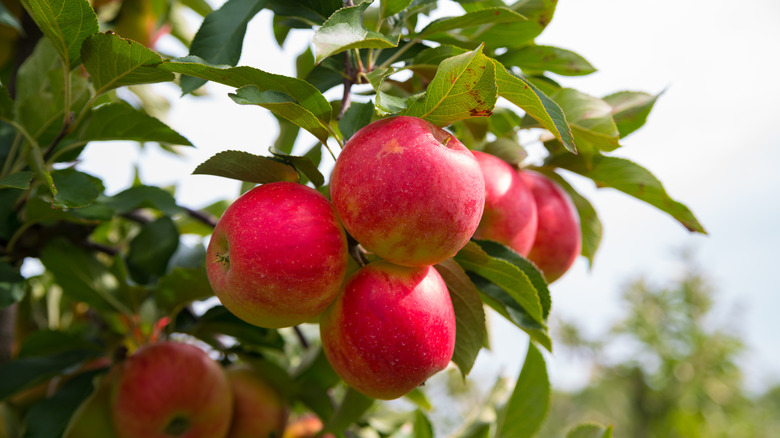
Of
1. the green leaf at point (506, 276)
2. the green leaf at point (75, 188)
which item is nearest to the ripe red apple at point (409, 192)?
the green leaf at point (506, 276)

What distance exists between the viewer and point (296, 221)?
24.2 inches

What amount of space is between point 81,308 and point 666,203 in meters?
1.62

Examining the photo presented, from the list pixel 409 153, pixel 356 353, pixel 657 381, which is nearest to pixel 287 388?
pixel 356 353

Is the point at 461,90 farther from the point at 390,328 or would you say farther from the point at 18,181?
the point at 18,181

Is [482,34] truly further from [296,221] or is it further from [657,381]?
[657,381]

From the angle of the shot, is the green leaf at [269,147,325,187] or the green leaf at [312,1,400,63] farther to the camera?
the green leaf at [269,147,325,187]

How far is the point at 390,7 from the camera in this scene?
787 mm

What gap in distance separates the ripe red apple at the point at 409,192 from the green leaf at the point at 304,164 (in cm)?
9

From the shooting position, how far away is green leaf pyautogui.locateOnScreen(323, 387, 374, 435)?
37.0 inches

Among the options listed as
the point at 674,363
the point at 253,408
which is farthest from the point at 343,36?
the point at 674,363

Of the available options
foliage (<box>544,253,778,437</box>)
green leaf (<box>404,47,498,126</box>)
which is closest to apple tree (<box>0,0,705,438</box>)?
green leaf (<box>404,47,498,126</box>)

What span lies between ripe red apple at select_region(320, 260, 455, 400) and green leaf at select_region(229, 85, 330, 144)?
18 centimetres

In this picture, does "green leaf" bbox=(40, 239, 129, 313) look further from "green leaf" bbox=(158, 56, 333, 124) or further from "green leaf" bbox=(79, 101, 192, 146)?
"green leaf" bbox=(158, 56, 333, 124)

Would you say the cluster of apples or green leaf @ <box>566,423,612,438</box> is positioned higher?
the cluster of apples
